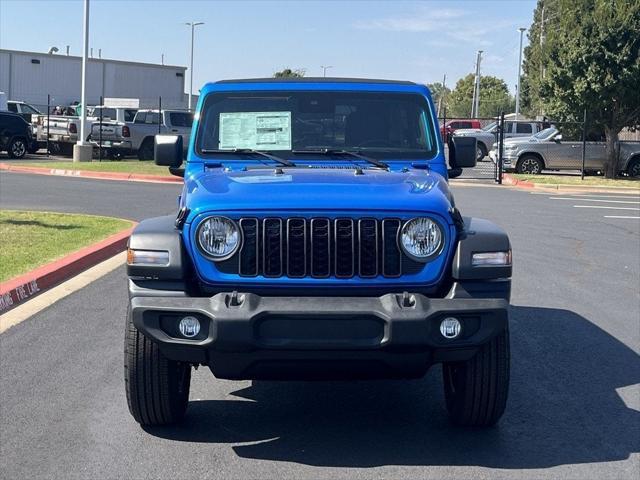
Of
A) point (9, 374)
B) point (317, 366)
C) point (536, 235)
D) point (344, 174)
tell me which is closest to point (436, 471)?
point (317, 366)

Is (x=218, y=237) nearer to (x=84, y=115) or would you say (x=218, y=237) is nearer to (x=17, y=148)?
(x=84, y=115)

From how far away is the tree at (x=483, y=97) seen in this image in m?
100

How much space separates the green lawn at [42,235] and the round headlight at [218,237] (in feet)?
15.1

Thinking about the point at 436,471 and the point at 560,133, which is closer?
the point at 436,471

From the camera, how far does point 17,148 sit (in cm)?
2938

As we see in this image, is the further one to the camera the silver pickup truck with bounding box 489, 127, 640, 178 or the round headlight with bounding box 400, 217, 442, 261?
the silver pickup truck with bounding box 489, 127, 640, 178

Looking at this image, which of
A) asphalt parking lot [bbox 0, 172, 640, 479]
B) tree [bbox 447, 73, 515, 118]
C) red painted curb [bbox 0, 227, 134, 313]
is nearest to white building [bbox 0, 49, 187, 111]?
tree [bbox 447, 73, 515, 118]

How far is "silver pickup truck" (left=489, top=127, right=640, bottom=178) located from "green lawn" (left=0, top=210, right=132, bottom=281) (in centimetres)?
1715

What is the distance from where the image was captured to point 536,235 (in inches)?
551

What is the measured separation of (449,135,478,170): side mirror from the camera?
660cm

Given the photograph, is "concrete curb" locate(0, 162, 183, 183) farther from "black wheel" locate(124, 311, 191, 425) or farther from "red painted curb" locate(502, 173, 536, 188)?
"black wheel" locate(124, 311, 191, 425)

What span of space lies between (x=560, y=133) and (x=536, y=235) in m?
15.4

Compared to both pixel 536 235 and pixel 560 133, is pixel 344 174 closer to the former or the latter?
pixel 536 235

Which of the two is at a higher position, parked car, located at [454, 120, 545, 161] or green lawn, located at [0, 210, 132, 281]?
parked car, located at [454, 120, 545, 161]
